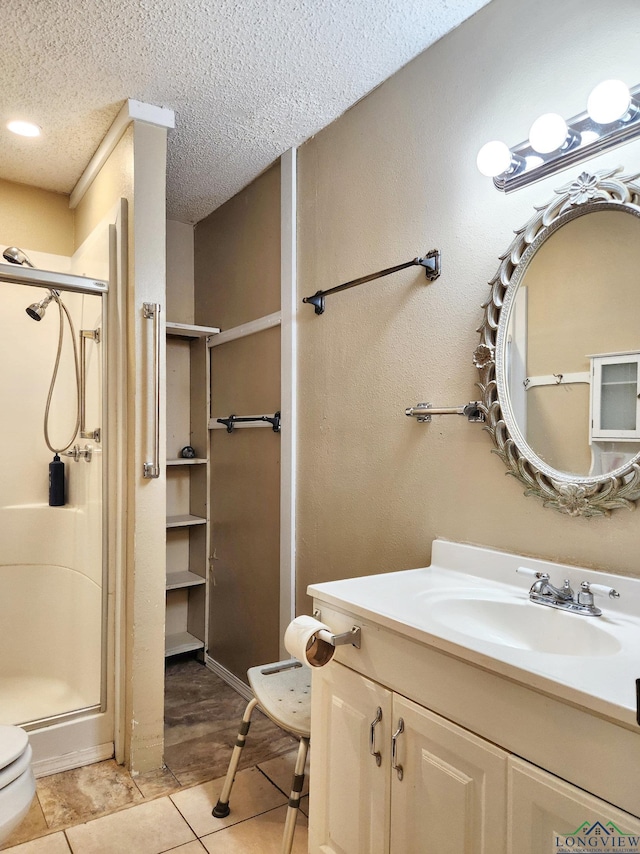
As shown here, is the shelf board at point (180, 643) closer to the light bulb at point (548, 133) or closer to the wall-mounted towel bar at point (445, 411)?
the wall-mounted towel bar at point (445, 411)

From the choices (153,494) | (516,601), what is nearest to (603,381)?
(516,601)

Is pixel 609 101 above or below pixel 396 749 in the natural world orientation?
above

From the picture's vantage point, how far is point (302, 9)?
164 centimetres

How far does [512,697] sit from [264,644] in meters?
1.76

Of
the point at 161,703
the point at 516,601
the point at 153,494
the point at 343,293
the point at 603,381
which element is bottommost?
the point at 161,703

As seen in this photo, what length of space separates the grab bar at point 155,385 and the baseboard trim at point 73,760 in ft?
3.36

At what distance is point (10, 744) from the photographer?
141 centimetres

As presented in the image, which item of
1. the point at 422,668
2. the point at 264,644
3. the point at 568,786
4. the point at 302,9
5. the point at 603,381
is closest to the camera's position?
the point at 568,786

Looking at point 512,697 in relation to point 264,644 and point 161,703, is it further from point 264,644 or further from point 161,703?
point 264,644

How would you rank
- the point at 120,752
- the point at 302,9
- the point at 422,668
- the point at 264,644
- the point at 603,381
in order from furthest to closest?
the point at 264,644 < the point at 120,752 < the point at 302,9 < the point at 603,381 < the point at 422,668

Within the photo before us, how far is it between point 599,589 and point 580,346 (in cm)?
56

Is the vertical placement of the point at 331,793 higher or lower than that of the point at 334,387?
lower

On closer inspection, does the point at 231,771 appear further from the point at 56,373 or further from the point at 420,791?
the point at 56,373

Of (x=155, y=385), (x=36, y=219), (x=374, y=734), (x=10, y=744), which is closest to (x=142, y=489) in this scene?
(x=155, y=385)
